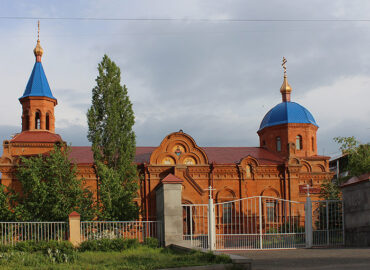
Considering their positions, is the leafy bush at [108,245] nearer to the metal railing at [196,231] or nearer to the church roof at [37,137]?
the metal railing at [196,231]

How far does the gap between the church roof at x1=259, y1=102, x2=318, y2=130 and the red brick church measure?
246 cm

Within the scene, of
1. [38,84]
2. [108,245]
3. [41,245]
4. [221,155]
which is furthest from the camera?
[221,155]

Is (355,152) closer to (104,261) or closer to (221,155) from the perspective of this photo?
(221,155)

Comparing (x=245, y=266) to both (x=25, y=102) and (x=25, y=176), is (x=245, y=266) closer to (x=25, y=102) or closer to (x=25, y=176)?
(x=25, y=176)

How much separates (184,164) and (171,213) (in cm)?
1467

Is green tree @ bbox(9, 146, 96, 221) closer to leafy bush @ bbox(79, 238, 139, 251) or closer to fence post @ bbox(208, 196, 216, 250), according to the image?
leafy bush @ bbox(79, 238, 139, 251)

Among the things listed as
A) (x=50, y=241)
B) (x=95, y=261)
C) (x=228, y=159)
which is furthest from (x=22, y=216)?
(x=228, y=159)

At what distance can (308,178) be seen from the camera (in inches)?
1233

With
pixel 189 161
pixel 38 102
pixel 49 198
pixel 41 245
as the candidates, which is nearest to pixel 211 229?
pixel 41 245

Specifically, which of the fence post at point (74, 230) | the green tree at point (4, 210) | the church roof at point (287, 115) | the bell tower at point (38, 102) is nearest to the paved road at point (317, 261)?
the fence post at point (74, 230)

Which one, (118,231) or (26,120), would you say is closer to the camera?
(118,231)

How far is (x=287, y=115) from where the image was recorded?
33781 millimetres

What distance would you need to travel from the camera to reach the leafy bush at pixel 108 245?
12.6m

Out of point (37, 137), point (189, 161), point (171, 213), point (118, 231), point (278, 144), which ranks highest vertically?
point (37, 137)
